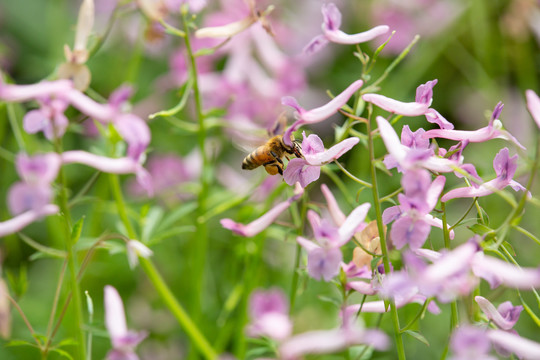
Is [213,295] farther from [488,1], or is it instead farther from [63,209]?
[488,1]

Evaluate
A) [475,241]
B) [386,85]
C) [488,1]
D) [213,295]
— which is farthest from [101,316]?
[488,1]

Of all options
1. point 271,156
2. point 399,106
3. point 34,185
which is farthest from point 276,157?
point 34,185

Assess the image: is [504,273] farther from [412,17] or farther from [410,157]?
[412,17]

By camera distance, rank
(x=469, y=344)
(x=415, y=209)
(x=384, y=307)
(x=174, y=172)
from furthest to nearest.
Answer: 1. (x=174, y=172)
2. (x=384, y=307)
3. (x=415, y=209)
4. (x=469, y=344)

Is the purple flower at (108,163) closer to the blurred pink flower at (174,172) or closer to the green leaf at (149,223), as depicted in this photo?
the green leaf at (149,223)

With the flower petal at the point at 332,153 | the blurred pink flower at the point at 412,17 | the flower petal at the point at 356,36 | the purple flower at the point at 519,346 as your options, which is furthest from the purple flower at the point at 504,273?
the blurred pink flower at the point at 412,17

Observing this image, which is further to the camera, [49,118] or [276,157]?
[276,157]

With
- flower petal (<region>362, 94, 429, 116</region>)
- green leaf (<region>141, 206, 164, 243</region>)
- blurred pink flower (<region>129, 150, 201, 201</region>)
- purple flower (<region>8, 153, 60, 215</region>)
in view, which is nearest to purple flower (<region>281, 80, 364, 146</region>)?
flower petal (<region>362, 94, 429, 116</region>)
